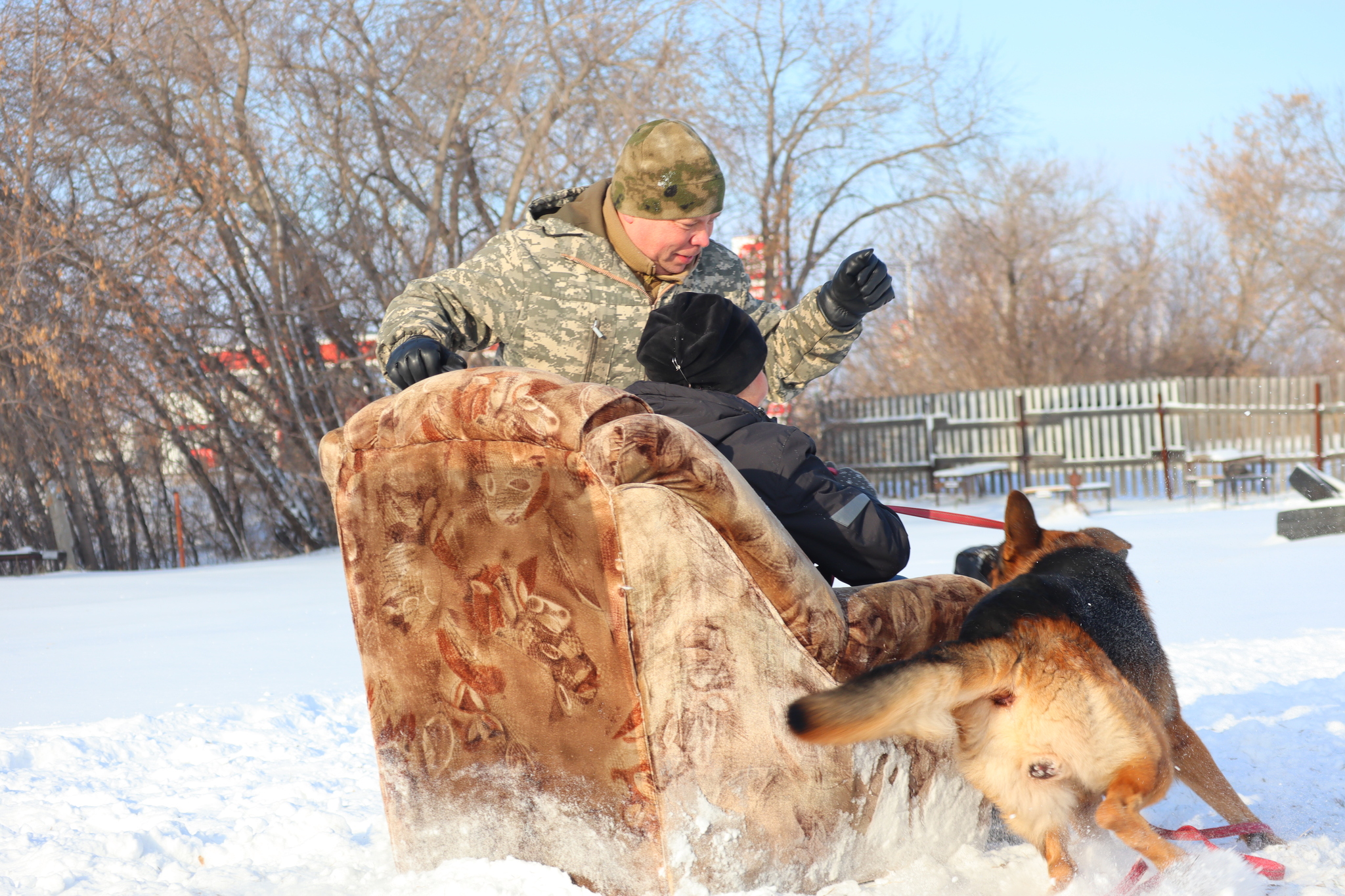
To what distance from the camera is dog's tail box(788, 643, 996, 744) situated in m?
1.74

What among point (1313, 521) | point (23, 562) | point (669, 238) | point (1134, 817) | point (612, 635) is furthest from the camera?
point (23, 562)

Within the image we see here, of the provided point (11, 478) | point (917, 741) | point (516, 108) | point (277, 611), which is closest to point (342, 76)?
point (516, 108)

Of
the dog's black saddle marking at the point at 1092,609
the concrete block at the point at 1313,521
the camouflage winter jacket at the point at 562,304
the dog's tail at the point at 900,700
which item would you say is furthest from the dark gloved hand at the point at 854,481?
the concrete block at the point at 1313,521

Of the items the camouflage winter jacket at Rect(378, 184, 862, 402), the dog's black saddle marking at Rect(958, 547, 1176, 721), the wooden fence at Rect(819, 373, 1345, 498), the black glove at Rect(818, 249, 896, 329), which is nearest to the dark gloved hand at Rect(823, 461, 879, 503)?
the dog's black saddle marking at Rect(958, 547, 1176, 721)

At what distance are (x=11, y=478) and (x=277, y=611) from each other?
257 inches

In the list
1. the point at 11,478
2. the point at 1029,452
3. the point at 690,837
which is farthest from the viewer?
the point at 1029,452

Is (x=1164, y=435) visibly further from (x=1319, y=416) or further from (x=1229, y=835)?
(x=1229, y=835)

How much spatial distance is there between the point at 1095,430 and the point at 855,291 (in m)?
17.1

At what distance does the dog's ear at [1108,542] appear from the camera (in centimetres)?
278

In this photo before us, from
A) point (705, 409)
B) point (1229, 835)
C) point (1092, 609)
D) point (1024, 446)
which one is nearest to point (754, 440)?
point (705, 409)

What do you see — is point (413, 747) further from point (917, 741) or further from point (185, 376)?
point (185, 376)

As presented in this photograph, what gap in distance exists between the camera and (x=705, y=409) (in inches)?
90.2

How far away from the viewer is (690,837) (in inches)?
76.8

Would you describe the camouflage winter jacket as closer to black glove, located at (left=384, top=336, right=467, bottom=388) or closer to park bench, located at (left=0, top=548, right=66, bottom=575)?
black glove, located at (left=384, top=336, right=467, bottom=388)
